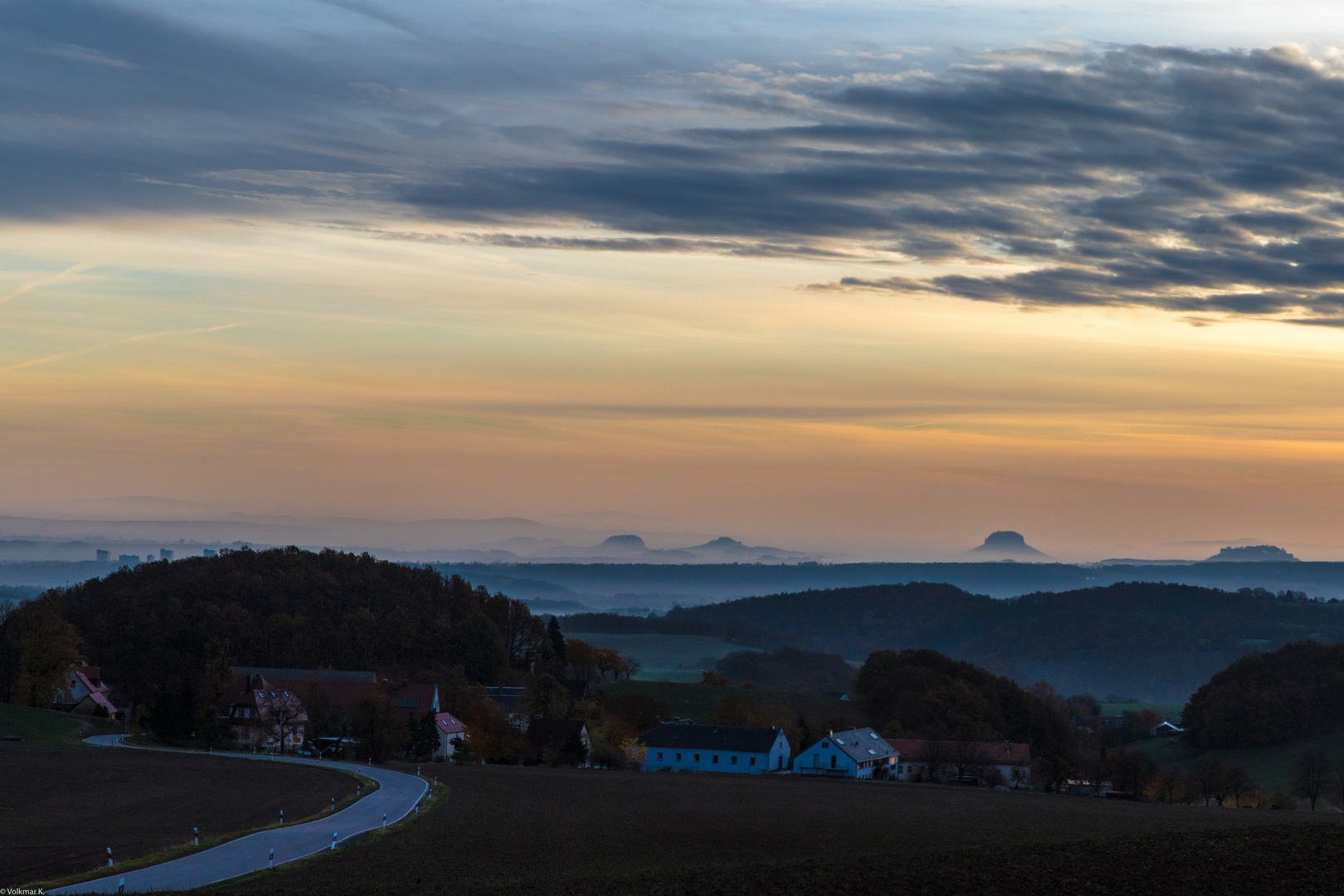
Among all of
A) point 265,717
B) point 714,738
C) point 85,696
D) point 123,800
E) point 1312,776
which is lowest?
point 85,696

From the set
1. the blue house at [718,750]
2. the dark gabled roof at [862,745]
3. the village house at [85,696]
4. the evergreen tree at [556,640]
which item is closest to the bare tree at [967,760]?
the dark gabled roof at [862,745]

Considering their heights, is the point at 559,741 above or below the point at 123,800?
below

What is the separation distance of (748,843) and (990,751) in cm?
6641

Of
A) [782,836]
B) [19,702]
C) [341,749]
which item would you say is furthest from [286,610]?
[782,836]

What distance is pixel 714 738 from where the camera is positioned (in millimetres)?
102938

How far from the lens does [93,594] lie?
149 m

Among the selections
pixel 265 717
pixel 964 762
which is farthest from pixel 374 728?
pixel 964 762

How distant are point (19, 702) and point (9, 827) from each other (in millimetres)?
73508

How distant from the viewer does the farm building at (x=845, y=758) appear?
100 meters

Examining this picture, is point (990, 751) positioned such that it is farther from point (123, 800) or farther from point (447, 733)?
point (123, 800)

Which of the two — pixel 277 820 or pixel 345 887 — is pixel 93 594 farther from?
pixel 345 887

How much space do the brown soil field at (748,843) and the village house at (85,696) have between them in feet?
187

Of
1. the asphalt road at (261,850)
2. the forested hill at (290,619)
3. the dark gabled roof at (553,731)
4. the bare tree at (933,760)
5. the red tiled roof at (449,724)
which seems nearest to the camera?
the asphalt road at (261,850)

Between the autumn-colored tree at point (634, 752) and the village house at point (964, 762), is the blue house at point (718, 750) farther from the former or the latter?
the village house at point (964, 762)
